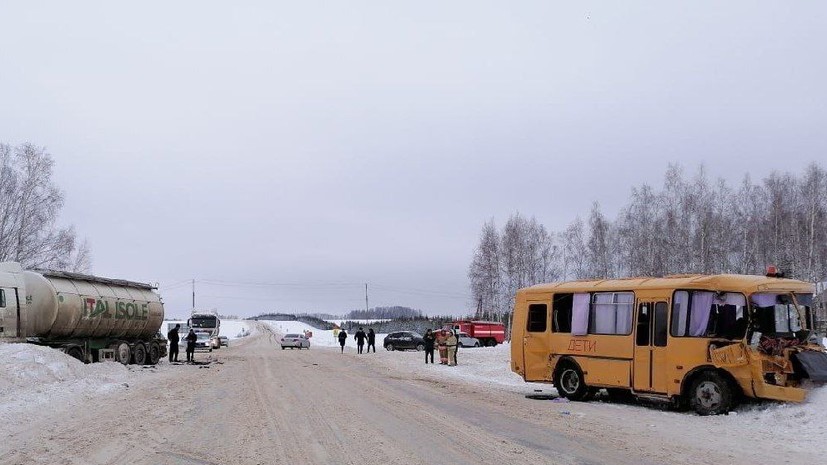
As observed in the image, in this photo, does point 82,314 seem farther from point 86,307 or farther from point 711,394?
point 711,394

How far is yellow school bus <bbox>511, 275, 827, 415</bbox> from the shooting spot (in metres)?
12.6

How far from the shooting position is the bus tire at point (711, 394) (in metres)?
12.9

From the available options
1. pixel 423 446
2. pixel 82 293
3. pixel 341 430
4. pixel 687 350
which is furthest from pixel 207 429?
pixel 82 293

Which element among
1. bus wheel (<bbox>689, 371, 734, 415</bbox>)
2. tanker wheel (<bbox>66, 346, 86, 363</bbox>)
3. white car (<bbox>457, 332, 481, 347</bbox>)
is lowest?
white car (<bbox>457, 332, 481, 347</bbox>)

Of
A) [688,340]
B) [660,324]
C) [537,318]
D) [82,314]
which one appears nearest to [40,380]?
[82,314]

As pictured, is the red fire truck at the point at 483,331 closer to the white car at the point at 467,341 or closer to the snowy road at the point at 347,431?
the white car at the point at 467,341

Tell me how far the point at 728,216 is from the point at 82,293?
135 feet

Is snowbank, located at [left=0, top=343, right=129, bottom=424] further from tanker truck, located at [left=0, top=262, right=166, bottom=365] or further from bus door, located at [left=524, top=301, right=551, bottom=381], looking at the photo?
bus door, located at [left=524, top=301, right=551, bottom=381]

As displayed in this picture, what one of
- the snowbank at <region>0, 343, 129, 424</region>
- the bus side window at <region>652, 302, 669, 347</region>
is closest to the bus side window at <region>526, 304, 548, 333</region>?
the bus side window at <region>652, 302, 669, 347</region>

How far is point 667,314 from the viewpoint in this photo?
1423 cm

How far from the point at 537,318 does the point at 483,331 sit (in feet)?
112

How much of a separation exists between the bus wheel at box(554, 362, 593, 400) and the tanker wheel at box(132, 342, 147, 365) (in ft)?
63.6

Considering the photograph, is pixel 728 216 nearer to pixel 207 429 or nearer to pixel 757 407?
pixel 757 407

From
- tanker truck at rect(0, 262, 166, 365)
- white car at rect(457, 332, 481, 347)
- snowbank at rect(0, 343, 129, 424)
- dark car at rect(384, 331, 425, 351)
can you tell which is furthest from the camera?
dark car at rect(384, 331, 425, 351)
